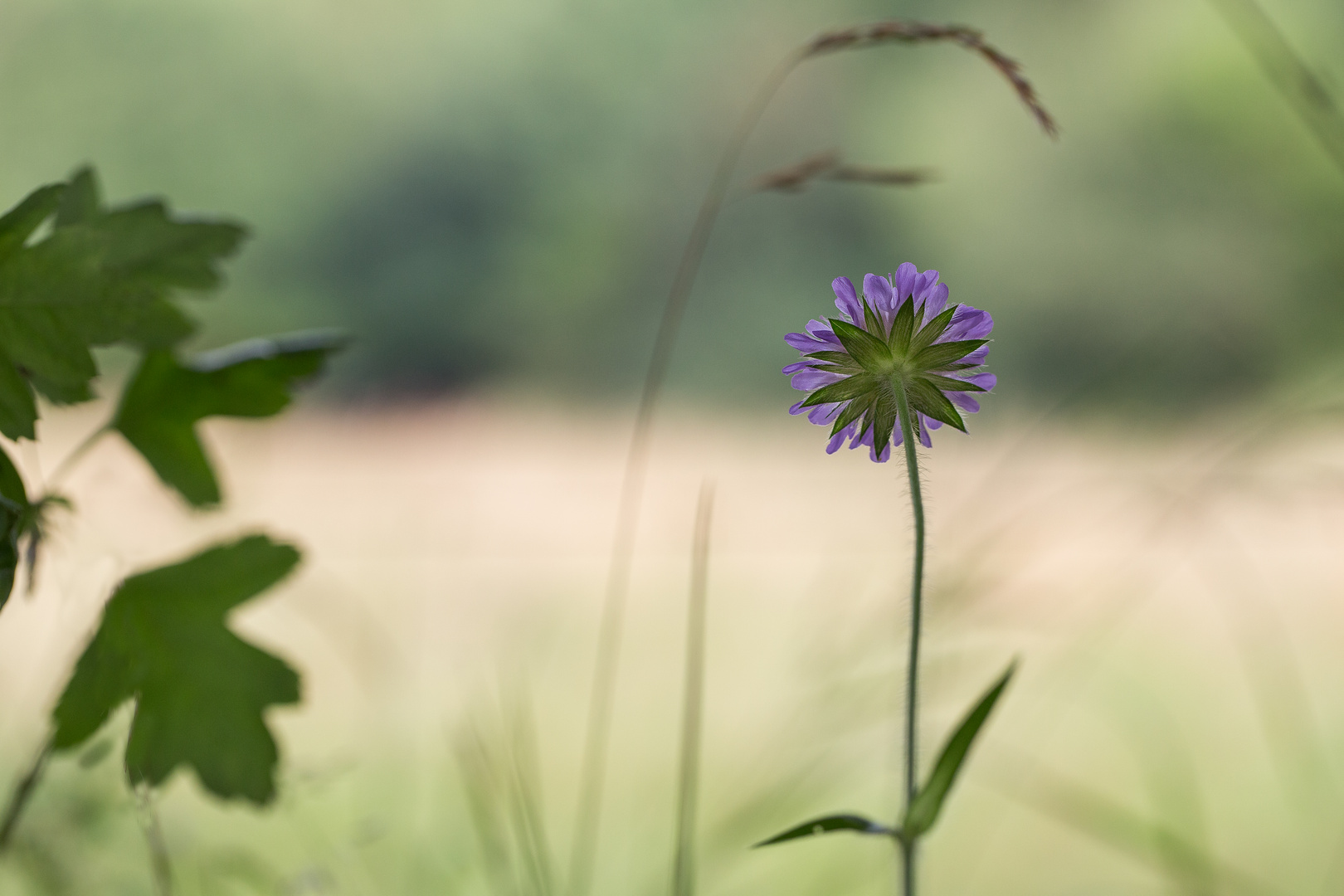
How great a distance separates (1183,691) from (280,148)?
451 cm

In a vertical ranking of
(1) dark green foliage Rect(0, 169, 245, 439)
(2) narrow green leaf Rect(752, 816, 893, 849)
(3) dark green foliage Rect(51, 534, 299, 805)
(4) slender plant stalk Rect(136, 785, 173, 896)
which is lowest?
(2) narrow green leaf Rect(752, 816, 893, 849)

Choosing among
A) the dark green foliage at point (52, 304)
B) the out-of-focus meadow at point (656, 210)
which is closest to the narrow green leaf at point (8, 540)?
the dark green foliage at point (52, 304)

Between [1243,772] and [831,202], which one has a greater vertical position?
[831,202]

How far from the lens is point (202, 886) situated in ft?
1.46

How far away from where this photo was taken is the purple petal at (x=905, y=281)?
0.68ft

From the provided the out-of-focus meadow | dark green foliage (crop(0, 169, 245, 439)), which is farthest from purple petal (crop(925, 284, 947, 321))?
the out-of-focus meadow

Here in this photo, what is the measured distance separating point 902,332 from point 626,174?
5310 millimetres

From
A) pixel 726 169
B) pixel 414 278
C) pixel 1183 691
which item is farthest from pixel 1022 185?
pixel 726 169

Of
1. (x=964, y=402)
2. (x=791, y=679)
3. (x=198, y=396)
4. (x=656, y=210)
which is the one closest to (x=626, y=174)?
(x=656, y=210)

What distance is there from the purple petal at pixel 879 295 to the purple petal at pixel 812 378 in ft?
0.05

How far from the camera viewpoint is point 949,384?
0.21 metres

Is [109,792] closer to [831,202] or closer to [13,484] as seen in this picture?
[13,484]

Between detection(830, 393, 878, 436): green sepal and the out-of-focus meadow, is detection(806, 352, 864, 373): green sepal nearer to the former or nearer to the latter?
detection(830, 393, 878, 436): green sepal

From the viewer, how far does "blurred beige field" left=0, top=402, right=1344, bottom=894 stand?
47 centimetres
